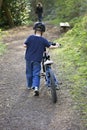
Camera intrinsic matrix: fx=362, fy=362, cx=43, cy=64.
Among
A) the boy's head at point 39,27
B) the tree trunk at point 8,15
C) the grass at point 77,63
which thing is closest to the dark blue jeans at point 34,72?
the boy's head at point 39,27

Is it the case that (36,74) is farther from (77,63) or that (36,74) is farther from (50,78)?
(77,63)

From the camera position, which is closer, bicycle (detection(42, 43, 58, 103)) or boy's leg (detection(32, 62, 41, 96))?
bicycle (detection(42, 43, 58, 103))

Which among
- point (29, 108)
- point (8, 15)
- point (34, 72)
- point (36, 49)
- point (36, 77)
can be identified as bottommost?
point (29, 108)

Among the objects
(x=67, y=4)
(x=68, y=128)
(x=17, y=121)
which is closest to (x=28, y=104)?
(x=17, y=121)

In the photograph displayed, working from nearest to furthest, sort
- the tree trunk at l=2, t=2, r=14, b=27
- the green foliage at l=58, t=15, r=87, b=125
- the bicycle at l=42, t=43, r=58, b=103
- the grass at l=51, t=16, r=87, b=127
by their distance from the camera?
the bicycle at l=42, t=43, r=58, b=103 < the grass at l=51, t=16, r=87, b=127 < the green foliage at l=58, t=15, r=87, b=125 < the tree trunk at l=2, t=2, r=14, b=27

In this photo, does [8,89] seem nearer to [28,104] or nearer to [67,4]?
[28,104]

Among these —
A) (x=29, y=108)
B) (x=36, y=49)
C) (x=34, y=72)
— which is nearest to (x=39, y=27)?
(x=36, y=49)

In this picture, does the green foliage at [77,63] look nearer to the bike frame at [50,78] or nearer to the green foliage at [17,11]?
the bike frame at [50,78]

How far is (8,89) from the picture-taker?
9.91m

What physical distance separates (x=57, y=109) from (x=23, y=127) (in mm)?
1210

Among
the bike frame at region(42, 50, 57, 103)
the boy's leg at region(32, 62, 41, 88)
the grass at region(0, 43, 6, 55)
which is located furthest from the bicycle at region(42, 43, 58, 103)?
the grass at region(0, 43, 6, 55)

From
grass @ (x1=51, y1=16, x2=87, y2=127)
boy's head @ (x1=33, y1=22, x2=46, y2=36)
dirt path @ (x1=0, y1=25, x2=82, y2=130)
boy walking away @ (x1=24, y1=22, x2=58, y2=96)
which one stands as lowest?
dirt path @ (x1=0, y1=25, x2=82, y2=130)

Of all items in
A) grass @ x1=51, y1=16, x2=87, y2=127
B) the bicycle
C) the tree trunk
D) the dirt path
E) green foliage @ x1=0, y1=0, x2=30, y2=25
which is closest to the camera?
the dirt path

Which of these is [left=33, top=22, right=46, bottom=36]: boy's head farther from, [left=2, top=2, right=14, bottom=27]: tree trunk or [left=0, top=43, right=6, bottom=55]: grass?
[left=2, top=2, right=14, bottom=27]: tree trunk
